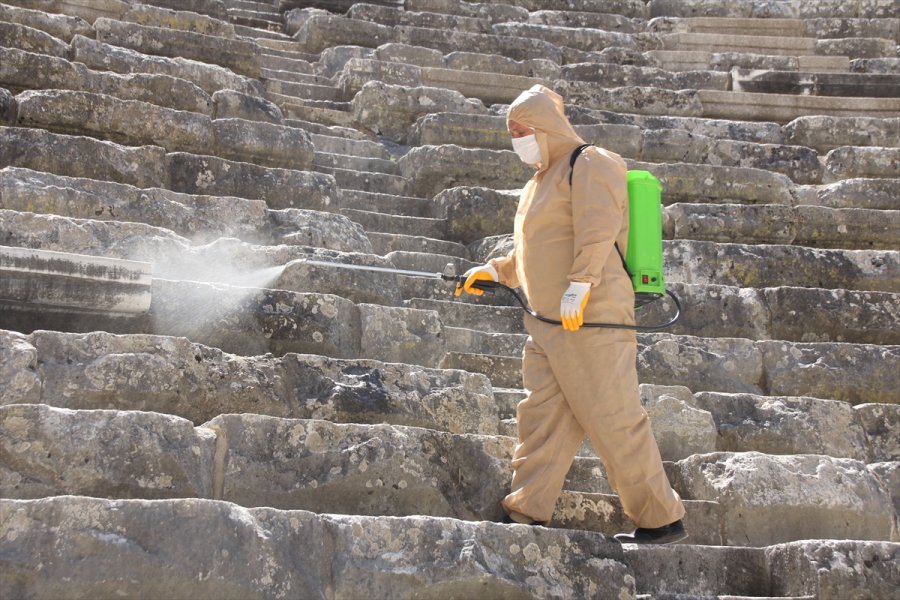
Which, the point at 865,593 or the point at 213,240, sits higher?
the point at 213,240

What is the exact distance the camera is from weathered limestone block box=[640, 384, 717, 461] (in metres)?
4.62

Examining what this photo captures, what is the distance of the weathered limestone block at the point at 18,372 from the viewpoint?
3.66 metres

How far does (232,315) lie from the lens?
4.56m

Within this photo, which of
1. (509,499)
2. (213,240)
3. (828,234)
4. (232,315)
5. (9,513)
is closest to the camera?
(9,513)

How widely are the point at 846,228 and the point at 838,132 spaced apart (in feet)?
7.56

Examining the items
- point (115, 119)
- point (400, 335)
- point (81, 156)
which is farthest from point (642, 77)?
point (400, 335)

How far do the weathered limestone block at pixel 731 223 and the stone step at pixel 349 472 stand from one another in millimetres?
2961

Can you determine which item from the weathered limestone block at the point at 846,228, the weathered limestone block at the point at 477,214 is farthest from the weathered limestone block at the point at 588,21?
the weathered limestone block at the point at 477,214

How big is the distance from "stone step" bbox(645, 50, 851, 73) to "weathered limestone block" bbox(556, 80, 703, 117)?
1236 millimetres

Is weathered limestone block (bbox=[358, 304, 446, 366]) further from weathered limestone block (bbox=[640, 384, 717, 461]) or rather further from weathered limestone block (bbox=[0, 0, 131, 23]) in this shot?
weathered limestone block (bbox=[0, 0, 131, 23])

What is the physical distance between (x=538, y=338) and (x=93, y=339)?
1646 mm

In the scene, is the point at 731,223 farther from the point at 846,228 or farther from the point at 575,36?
the point at 575,36

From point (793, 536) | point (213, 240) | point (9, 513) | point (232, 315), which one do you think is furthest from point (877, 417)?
point (9, 513)

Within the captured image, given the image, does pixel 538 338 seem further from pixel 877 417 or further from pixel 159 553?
pixel 877 417
